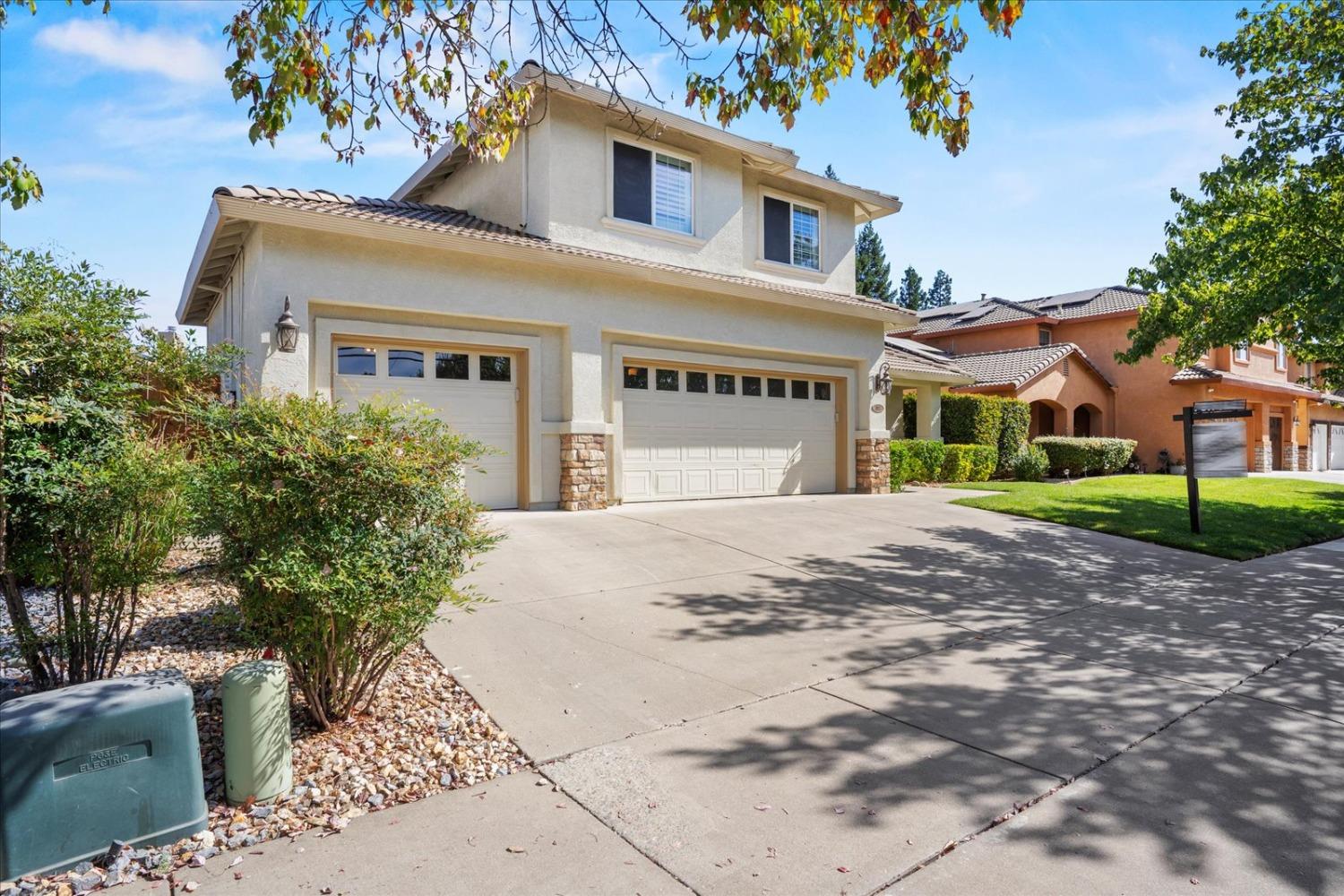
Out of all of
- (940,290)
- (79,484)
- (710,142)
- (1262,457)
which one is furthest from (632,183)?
(940,290)

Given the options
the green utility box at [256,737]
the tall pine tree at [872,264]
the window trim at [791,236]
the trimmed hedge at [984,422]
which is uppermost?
the tall pine tree at [872,264]

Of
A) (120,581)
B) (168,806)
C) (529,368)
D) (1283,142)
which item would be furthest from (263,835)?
(1283,142)

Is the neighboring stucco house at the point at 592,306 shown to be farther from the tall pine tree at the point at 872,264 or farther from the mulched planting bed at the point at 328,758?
the tall pine tree at the point at 872,264

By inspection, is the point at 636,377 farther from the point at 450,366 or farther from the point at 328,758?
the point at 328,758

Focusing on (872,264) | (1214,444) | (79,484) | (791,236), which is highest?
(872,264)

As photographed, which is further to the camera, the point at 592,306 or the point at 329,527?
the point at 592,306

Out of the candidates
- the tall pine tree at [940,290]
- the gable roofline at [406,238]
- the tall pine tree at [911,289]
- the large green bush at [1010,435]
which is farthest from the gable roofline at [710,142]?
the tall pine tree at [940,290]

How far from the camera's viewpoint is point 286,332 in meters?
8.48

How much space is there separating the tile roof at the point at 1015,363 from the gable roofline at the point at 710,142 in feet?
32.7

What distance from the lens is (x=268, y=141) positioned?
475cm

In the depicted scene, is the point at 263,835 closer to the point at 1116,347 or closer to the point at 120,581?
the point at 120,581

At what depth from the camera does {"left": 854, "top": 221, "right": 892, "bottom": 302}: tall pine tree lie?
4675 centimetres

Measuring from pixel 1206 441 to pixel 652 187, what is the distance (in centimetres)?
1082

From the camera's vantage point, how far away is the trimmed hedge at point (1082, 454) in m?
21.9
